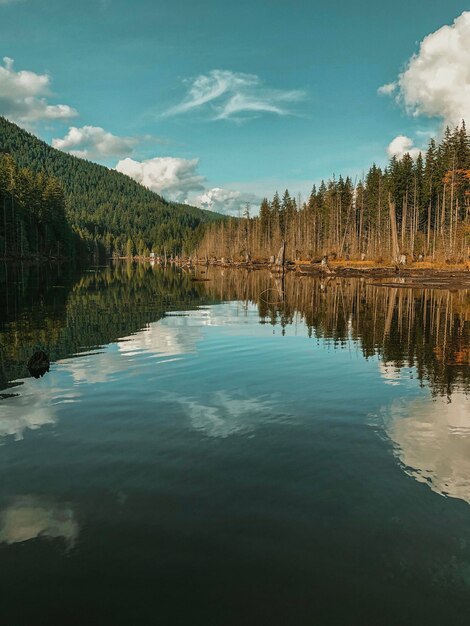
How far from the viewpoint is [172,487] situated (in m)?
7.45

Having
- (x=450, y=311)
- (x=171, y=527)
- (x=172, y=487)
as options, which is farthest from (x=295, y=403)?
(x=450, y=311)

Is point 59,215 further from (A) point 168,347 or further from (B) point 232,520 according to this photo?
(B) point 232,520

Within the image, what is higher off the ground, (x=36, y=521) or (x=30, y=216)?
(x=30, y=216)

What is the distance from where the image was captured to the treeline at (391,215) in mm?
80938

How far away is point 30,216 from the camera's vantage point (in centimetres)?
12425

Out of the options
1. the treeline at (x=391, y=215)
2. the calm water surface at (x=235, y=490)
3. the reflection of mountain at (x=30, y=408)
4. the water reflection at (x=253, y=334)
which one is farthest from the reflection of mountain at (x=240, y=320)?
the treeline at (x=391, y=215)

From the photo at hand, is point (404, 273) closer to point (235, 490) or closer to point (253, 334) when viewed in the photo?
point (253, 334)

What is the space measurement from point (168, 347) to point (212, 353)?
213 centimetres

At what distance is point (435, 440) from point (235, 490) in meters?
4.64

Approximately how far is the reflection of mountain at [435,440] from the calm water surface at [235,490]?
0.16 feet

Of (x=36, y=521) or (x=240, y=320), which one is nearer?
(x=36, y=521)

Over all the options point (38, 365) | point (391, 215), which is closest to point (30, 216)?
point (391, 215)

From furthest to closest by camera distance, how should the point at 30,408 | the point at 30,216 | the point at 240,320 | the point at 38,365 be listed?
the point at 30,216, the point at 240,320, the point at 38,365, the point at 30,408

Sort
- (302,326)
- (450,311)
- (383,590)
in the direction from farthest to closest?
(450,311), (302,326), (383,590)
